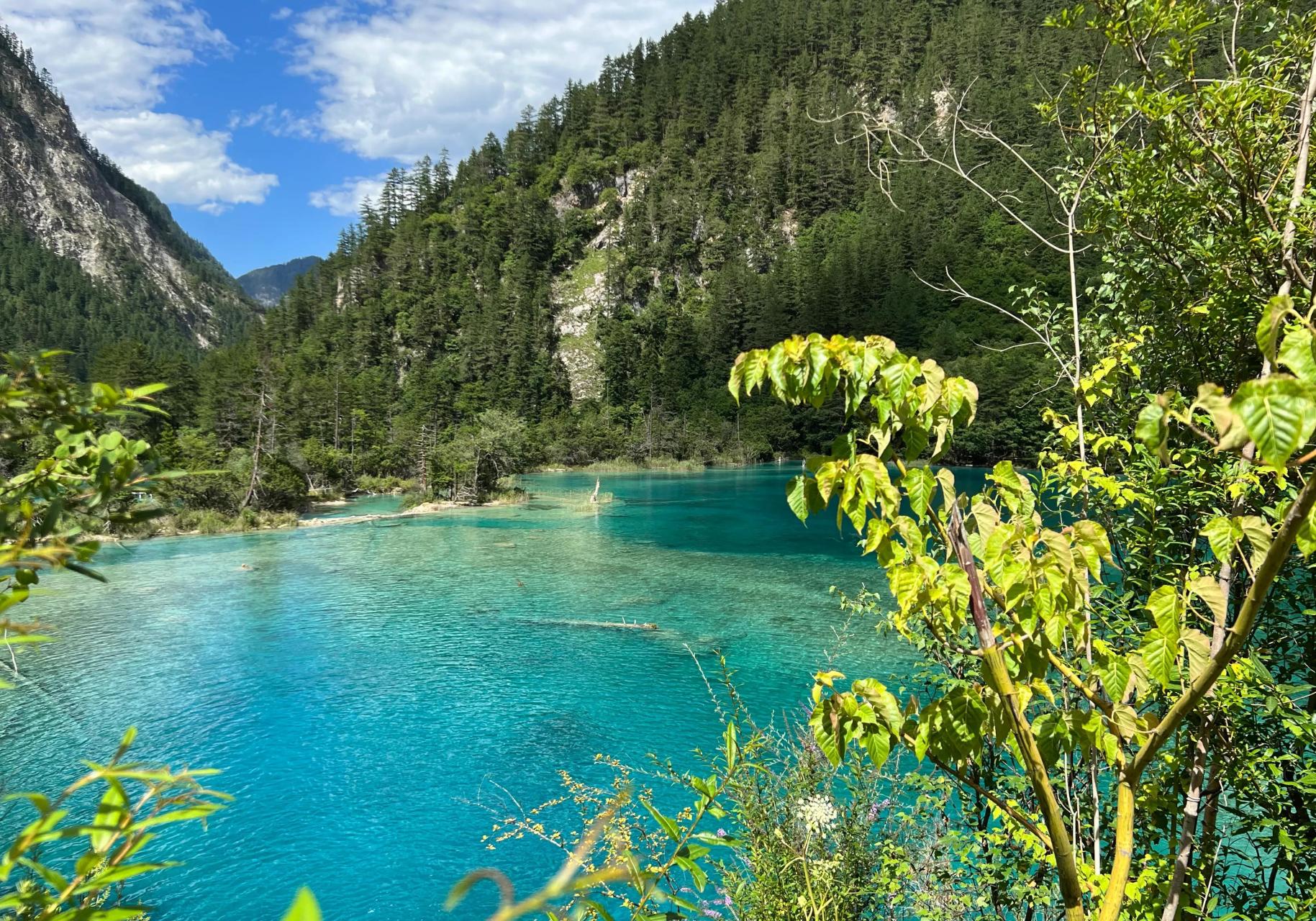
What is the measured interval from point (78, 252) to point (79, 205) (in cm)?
1246

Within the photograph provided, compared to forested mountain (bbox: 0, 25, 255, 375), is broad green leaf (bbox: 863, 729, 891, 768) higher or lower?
lower

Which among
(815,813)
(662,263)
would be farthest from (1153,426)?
(662,263)

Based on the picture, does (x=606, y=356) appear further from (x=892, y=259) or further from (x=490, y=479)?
(x=490, y=479)

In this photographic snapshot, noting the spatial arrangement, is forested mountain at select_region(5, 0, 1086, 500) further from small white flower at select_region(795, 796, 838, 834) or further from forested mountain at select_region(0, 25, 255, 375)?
small white flower at select_region(795, 796, 838, 834)

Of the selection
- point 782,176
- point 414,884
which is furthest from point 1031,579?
point 782,176

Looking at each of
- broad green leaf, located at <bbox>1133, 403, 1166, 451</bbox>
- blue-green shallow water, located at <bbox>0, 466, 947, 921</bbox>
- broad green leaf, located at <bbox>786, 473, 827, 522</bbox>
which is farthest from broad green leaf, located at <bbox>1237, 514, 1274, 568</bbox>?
blue-green shallow water, located at <bbox>0, 466, 947, 921</bbox>

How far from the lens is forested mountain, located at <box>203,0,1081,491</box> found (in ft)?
246

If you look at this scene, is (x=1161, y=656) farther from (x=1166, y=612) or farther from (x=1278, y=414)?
(x=1278, y=414)

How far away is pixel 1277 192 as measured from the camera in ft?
10.0

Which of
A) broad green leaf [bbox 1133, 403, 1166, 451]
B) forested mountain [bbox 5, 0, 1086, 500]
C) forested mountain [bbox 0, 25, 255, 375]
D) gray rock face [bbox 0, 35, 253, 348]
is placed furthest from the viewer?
gray rock face [bbox 0, 35, 253, 348]

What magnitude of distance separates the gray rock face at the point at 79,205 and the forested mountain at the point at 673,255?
55491 mm

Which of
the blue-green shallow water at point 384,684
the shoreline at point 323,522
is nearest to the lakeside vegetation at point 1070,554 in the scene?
the blue-green shallow water at point 384,684

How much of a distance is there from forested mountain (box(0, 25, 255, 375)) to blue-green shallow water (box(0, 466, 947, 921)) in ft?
307

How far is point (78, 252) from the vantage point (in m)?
127
